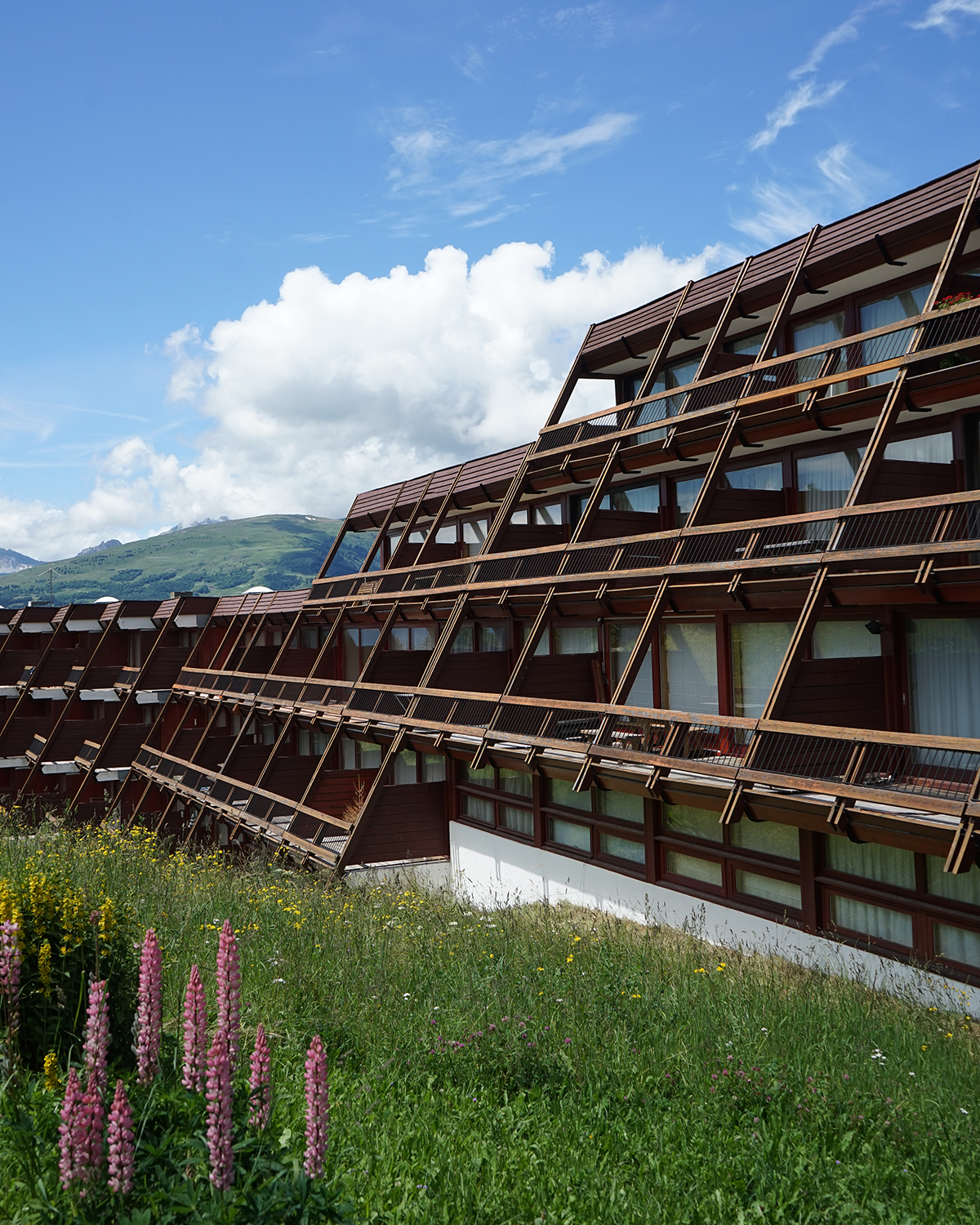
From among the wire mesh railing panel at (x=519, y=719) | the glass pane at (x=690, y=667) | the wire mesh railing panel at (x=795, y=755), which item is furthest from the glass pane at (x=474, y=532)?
the wire mesh railing panel at (x=795, y=755)

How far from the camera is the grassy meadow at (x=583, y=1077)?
5340mm

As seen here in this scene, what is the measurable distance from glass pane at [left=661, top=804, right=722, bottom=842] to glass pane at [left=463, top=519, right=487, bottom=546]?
45.4 feet

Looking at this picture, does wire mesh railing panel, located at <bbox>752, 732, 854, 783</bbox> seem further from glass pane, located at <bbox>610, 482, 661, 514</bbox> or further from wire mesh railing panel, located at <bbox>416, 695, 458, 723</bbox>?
glass pane, located at <bbox>610, 482, 661, 514</bbox>

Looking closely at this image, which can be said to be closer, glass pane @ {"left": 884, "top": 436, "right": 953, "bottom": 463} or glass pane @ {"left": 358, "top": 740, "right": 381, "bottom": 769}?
glass pane @ {"left": 884, "top": 436, "right": 953, "bottom": 463}

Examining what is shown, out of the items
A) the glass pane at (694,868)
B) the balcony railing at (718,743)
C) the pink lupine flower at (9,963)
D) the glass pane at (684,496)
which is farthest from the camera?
the glass pane at (684,496)

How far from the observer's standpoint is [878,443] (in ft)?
44.4

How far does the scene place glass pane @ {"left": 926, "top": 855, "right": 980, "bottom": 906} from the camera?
1188cm

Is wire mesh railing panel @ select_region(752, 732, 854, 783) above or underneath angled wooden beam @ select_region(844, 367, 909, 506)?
underneath

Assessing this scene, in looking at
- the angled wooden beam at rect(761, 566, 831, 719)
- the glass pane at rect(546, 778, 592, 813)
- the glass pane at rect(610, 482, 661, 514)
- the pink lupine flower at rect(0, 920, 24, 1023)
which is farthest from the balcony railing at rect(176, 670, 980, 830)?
the pink lupine flower at rect(0, 920, 24, 1023)

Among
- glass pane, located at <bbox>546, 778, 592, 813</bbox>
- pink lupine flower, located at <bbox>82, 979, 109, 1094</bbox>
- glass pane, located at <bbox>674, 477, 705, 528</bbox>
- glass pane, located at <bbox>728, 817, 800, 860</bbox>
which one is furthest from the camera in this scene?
glass pane, located at <bbox>674, 477, 705, 528</bbox>

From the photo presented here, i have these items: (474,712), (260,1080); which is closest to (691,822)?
(474,712)

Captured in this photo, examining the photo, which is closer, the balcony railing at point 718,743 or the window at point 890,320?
the balcony railing at point 718,743

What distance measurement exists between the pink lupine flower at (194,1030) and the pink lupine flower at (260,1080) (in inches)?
10.2

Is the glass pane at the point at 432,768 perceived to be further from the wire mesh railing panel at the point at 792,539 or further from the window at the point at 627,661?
the wire mesh railing panel at the point at 792,539
